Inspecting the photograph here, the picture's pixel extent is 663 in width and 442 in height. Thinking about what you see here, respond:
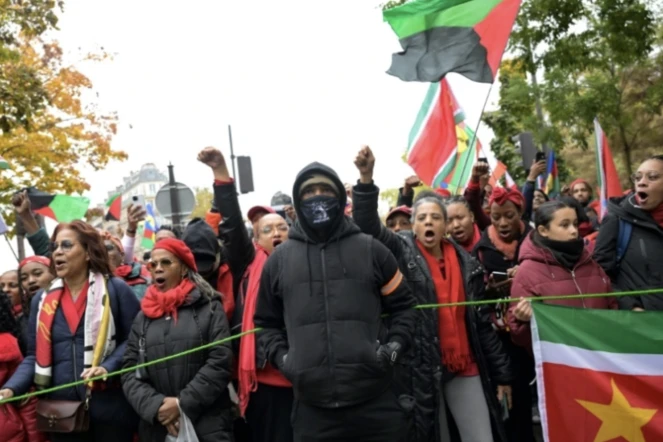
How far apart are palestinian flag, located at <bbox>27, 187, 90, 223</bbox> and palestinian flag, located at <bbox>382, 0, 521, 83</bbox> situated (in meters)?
4.94

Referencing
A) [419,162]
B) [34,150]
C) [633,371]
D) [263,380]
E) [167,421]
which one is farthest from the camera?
[34,150]

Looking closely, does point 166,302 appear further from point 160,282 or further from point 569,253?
point 569,253

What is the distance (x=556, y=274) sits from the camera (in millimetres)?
5645

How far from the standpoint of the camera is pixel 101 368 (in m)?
5.77

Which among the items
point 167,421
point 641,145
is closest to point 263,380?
point 167,421

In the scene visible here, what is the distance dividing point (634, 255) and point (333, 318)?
2.04 metres

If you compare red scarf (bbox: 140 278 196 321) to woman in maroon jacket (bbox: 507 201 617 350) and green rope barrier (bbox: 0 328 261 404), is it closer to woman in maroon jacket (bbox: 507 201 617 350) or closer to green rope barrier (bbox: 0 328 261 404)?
green rope barrier (bbox: 0 328 261 404)

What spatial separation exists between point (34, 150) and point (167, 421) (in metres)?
18.3

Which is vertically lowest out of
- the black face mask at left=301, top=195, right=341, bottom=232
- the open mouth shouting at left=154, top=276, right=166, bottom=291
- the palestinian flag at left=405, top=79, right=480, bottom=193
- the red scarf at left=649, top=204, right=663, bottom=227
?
the open mouth shouting at left=154, top=276, right=166, bottom=291

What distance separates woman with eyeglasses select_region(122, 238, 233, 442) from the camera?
5547mm

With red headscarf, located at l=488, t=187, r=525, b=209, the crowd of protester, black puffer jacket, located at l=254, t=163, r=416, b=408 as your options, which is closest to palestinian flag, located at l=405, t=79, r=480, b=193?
red headscarf, located at l=488, t=187, r=525, b=209

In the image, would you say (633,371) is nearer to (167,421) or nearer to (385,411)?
(385,411)

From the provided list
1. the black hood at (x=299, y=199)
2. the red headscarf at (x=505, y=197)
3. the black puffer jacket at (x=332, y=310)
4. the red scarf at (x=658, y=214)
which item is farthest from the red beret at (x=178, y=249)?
the red scarf at (x=658, y=214)

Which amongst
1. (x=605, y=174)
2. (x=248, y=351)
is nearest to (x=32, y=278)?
(x=248, y=351)
